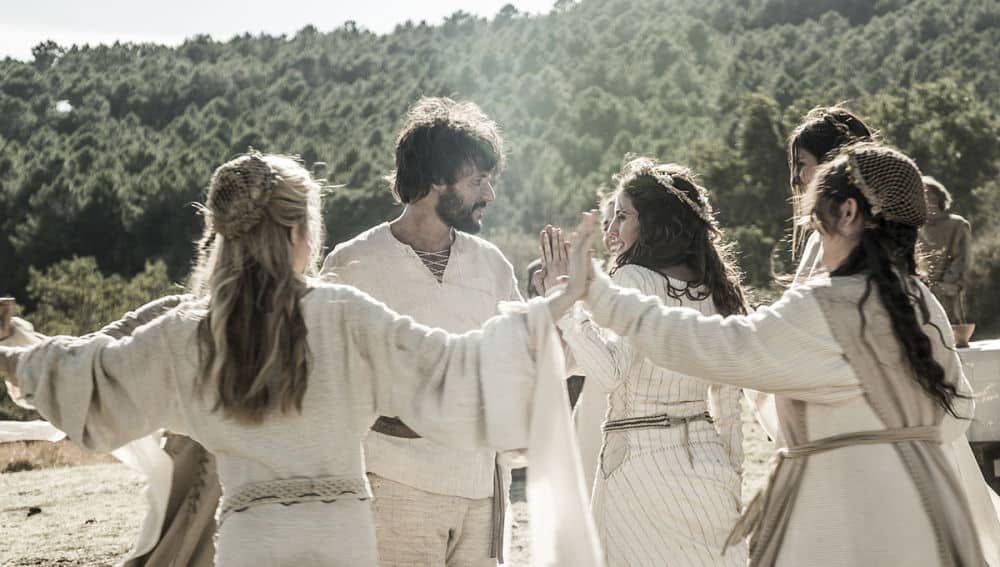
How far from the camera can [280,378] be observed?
9.41ft

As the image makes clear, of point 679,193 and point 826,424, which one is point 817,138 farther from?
point 826,424

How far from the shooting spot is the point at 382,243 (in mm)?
4418

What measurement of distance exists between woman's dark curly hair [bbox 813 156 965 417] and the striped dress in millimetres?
832

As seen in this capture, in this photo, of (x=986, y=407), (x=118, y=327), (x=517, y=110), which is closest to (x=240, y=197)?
(x=118, y=327)

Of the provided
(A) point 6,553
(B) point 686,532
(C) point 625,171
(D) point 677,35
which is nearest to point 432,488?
(B) point 686,532

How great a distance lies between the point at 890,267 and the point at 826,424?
16.6 inches

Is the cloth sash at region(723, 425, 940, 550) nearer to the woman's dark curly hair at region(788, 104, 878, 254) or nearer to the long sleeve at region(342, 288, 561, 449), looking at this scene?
the long sleeve at region(342, 288, 561, 449)

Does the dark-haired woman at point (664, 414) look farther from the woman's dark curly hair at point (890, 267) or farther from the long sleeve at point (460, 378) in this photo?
the long sleeve at point (460, 378)

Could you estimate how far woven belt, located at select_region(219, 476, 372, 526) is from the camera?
9.56 ft

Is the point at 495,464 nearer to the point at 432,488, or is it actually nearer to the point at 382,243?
the point at 432,488

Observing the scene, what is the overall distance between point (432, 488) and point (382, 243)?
2.83ft

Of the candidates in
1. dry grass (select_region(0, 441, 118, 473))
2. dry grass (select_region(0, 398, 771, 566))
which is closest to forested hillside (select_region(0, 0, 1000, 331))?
dry grass (select_region(0, 441, 118, 473))

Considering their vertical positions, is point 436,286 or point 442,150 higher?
point 442,150

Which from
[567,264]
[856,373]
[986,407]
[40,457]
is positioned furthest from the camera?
[40,457]
